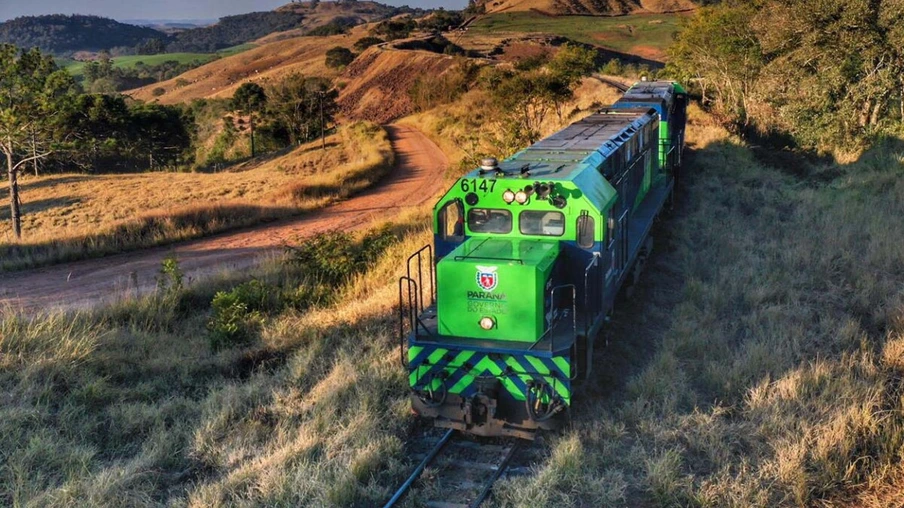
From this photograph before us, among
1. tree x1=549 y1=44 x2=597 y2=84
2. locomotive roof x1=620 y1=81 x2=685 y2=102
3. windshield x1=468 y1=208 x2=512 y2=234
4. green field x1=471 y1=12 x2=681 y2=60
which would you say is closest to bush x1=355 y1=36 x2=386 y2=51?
green field x1=471 y1=12 x2=681 y2=60

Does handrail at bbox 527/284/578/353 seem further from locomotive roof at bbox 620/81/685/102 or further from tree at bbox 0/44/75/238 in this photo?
tree at bbox 0/44/75/238

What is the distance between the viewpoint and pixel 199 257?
22.3 meters

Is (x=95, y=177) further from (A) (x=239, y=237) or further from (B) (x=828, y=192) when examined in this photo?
(B) (x=828, y=192)

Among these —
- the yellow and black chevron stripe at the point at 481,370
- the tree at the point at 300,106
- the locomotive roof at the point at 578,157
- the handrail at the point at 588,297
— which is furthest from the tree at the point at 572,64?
the yellow and black chevron stripe at the point at 481,370

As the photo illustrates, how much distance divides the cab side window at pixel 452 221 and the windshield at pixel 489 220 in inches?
5.7

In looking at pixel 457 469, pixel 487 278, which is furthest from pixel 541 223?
pixel 457 469

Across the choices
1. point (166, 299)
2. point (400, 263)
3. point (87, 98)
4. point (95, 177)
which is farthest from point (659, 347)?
point (87, 98)

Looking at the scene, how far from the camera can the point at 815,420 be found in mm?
8383

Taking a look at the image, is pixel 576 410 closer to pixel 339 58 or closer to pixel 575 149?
pixel 575 149

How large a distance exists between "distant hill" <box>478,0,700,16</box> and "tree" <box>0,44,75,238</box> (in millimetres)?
98319

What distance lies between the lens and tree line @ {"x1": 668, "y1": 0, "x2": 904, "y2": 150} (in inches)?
1027

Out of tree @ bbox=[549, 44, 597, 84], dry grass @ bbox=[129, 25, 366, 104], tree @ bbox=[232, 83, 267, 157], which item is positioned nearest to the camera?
tree @ bbox=[549, 44, 597, 84]

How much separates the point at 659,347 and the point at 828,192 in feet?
43.9

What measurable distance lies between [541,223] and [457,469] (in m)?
3.35
